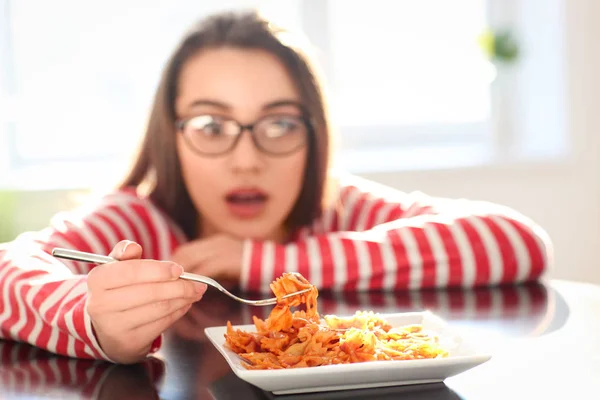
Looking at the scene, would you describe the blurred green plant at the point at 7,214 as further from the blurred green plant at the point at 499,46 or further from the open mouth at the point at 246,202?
the blurred green plant at the point at 499,46

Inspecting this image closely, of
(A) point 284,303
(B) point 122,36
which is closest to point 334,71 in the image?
(B) point 122,36

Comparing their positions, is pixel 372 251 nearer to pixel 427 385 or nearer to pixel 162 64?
pixel 427 385

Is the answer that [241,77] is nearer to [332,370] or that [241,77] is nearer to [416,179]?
[332,370]

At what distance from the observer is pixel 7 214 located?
2523 millimetres

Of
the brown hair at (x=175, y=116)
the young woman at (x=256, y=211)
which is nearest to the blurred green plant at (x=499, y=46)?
the young woman at (x=256, y=211)

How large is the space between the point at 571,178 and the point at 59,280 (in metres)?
2.21

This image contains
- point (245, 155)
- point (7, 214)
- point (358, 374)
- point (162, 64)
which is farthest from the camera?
point (162, 64)

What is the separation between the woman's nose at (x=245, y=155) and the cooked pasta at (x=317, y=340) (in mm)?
679

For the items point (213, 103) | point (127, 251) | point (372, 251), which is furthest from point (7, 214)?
point (127, 251)

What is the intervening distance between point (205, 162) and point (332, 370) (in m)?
0.94

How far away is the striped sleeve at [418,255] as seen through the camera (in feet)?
4.33

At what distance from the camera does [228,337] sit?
2.65 ft

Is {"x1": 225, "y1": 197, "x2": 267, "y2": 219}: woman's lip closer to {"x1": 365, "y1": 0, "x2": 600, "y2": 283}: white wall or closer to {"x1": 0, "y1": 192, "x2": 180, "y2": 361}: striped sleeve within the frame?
{"x1": 0, "y1": 192, "x2": 180, "y2": 361}: striped sleeve

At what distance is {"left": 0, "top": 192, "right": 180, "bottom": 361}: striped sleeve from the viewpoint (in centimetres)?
91
